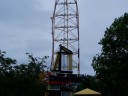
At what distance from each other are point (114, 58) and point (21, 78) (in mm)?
9717

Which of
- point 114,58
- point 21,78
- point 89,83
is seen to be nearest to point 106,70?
point 114,58

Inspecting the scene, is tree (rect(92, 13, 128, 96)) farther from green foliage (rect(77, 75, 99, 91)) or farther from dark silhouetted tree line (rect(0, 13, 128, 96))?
green foliage (rect(77, 75, 99, 91))

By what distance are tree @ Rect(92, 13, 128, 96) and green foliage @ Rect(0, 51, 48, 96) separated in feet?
20.5

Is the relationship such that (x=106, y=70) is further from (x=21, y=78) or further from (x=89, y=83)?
(x=89, y=83)

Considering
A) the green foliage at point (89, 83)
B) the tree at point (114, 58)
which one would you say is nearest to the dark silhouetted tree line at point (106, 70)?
the tree at point (114, 58)

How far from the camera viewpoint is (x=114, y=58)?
48250mm

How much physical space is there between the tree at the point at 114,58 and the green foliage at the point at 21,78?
6.24m

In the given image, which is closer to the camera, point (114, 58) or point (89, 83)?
point (114, 58)

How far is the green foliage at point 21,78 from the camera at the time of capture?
44756mm

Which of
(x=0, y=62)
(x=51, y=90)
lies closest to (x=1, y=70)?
(x=0, y=62)

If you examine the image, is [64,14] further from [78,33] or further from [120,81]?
[120,81]

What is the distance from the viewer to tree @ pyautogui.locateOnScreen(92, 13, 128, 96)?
46.9 meters

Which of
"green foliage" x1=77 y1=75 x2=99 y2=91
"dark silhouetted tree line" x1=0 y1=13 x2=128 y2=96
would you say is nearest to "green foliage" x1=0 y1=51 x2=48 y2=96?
"dark silhouetted tree line" x1=0 y1=13 x2=128 y2=96

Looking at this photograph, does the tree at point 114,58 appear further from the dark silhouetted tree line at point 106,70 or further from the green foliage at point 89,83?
the green foliage at point 89,83
